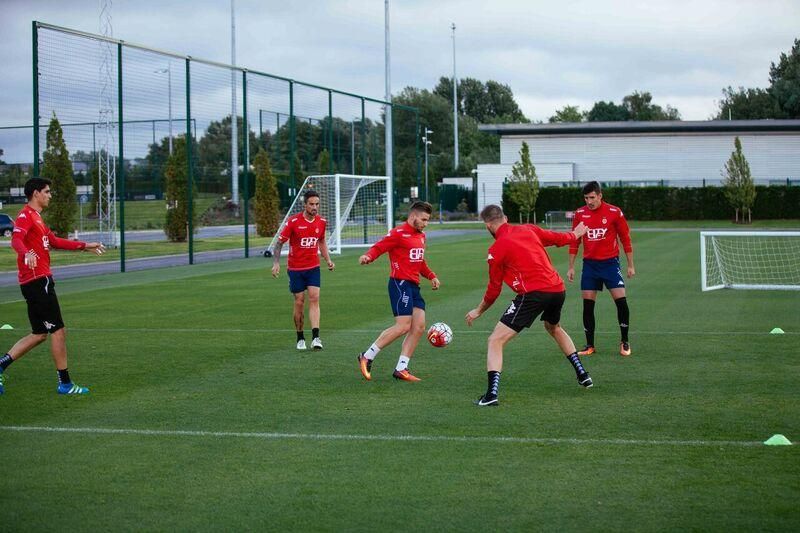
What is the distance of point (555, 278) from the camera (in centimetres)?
908

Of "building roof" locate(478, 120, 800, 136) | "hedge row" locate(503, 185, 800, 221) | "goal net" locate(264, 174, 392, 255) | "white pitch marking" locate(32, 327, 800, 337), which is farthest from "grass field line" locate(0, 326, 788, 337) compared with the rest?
"building roof" locate(478, 120, 800, 136)

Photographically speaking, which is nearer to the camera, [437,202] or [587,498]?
[587,498]

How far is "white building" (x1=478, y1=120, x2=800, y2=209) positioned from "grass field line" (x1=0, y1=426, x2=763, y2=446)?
61595 mm

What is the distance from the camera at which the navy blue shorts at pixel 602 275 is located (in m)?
12.0

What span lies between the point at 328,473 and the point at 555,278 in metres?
3.38

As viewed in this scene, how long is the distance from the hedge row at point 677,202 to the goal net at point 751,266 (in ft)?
93.2

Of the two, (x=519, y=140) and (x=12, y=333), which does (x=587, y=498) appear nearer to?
(x=12, y=333)

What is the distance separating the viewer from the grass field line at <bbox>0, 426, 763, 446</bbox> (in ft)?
24.1

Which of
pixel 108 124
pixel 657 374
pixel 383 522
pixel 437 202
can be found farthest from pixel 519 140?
pixel 383 522

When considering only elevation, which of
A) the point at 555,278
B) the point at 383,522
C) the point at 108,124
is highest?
the point at 108,124

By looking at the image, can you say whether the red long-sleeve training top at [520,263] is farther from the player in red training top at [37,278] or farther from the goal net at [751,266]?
the goal net at [751,266]

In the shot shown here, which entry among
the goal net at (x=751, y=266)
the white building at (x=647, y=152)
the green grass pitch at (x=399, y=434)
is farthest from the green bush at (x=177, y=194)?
the white building at (x=647, y=152)

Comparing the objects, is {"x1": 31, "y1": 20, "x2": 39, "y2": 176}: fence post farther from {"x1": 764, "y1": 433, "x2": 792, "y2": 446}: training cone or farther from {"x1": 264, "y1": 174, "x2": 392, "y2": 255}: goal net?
{"x1": 764, "y1": 433, "x2": 792, "y2": 446}: training cone

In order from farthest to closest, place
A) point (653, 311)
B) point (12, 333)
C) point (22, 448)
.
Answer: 1. point (653, 311)
2. point (12, 333)
3. point (22, 448)
